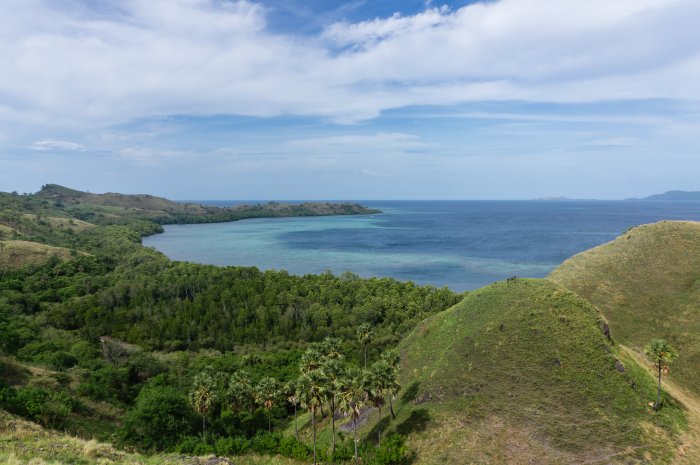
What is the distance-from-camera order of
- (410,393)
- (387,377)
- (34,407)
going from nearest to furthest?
(34,407), (387,377), (410,393)

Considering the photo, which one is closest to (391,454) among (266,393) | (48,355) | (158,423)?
(266,393)

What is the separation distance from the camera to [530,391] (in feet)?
156

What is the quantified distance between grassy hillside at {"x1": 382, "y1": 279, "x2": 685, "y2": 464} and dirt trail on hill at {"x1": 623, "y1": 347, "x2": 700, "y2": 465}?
2.63 feet

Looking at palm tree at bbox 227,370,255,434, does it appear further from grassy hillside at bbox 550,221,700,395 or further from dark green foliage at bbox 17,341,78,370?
grassy hillside at bbox 550,221,700,395

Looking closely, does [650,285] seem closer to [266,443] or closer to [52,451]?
[266,443]

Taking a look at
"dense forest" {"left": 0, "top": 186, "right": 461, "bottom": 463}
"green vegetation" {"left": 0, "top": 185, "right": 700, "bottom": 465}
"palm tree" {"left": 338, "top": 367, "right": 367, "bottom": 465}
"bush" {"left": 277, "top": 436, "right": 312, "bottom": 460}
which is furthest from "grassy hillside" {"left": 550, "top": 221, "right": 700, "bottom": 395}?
"bush" {"left": 277, "top": 436, "right": 312, "bottom": 460}

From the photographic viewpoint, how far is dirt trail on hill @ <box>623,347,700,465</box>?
40.1m

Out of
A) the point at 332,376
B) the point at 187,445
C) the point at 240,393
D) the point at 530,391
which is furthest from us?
the point at 240,393

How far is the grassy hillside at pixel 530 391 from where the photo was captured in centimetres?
4175

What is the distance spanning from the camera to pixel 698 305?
68.1m

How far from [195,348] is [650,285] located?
87.4 meters

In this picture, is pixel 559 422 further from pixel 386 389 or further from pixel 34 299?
pixel 34 299

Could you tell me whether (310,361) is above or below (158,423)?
above

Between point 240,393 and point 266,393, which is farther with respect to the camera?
point 240,393
